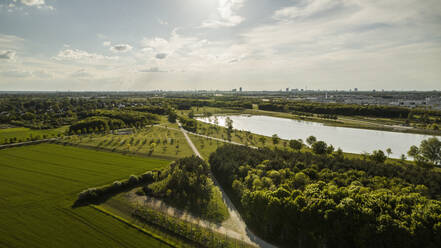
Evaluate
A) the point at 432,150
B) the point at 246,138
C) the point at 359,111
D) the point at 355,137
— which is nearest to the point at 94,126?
the point at 246,138

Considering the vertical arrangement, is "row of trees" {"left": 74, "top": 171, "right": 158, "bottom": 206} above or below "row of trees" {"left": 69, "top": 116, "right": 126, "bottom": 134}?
below

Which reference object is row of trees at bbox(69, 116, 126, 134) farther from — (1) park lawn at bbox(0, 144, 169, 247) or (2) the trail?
(2) the trail

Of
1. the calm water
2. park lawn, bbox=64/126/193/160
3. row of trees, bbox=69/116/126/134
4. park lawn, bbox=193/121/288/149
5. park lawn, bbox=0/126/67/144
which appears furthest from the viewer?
row of trees, bbox=69/116/126/134

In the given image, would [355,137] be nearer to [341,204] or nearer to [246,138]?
[246,138]

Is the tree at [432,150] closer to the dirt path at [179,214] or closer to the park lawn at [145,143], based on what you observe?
the dirt path at [179,214]

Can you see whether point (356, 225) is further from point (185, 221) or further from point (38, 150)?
point (38, 150)

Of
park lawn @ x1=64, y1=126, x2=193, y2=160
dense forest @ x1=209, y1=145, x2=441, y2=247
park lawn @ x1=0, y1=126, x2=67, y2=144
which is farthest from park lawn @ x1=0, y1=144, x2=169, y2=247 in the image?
park lawn @ x1=0, y1=126, x2=67, y2=144
